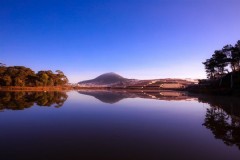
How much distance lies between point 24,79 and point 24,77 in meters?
0.87

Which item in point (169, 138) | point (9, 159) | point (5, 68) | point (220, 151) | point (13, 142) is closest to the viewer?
point (9, 159)

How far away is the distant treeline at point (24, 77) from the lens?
3243 inches

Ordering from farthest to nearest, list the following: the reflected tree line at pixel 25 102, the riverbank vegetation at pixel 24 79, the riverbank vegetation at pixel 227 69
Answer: the riverbank vegetation at pixel 24 79, the riverbank vegetation at pixel 227 69, the reflected tree line at pixel 25 102

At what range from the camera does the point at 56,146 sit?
28.1 ft

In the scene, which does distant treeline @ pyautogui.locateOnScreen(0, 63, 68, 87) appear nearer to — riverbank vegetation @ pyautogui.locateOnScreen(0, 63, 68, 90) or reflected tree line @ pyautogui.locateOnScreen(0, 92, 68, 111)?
riverbank vegetation @ pyautogui.locateOnScreen(0, 63, 68, 90)

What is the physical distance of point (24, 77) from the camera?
289ft

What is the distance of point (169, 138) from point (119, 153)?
11.9 feet

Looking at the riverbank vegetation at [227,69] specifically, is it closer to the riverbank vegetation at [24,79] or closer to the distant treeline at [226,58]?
the distant treeline at [226,58]

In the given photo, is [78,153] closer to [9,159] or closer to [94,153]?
[94,153]

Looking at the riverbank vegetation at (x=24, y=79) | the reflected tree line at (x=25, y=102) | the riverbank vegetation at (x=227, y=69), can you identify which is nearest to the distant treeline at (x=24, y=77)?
the riverbank vegetation at (x=24, y=79)

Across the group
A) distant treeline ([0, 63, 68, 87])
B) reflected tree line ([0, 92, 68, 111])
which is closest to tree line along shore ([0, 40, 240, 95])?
distant treeline ([0, 63, 68, 87])

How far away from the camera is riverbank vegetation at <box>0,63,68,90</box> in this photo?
81875mm

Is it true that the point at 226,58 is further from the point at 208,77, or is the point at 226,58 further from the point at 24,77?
the point at 24,77

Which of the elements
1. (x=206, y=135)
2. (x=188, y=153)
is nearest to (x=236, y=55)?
(x=206, y=135)
